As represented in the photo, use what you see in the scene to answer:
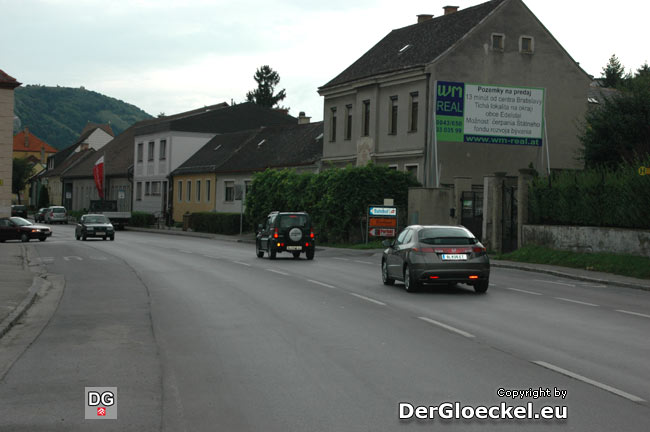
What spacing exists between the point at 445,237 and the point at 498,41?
1088 inches

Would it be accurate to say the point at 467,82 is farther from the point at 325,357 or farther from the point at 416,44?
the point at 325,357

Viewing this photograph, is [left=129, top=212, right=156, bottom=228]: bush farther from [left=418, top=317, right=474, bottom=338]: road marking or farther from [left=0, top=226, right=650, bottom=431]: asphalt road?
[left=418, top=317, right=474, bottom=338]: road marking

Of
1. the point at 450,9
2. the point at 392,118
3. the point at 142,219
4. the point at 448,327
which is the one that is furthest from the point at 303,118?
the point at 448,327

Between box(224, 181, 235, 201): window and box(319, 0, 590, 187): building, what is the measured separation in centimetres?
1934

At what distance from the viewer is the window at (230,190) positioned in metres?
65.4

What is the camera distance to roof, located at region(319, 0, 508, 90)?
143 feet

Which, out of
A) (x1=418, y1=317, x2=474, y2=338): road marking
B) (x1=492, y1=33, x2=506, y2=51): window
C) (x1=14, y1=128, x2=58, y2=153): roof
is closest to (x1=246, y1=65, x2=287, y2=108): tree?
(x1=492, y1=33, x2=506, y2=51): window

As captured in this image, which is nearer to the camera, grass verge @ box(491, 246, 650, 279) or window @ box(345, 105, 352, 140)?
grass verge @ box(491, 246, 650, 279)

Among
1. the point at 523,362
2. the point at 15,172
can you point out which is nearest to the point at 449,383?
the point at 523,362

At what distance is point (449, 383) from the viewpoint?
8.23 metres

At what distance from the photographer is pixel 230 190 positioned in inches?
2596

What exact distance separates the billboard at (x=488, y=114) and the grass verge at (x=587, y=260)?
27.5 feet

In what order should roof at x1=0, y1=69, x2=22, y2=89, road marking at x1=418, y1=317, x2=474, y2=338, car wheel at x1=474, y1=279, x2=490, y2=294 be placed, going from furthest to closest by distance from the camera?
roof at x1=0, y1=69, x2=22, y2=89
car wheel at x1=474, y1=279, x2=490, y2=294
road marking at x1=418, y1=317, x2=474, y2=338

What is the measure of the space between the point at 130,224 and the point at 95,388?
69516 mm
